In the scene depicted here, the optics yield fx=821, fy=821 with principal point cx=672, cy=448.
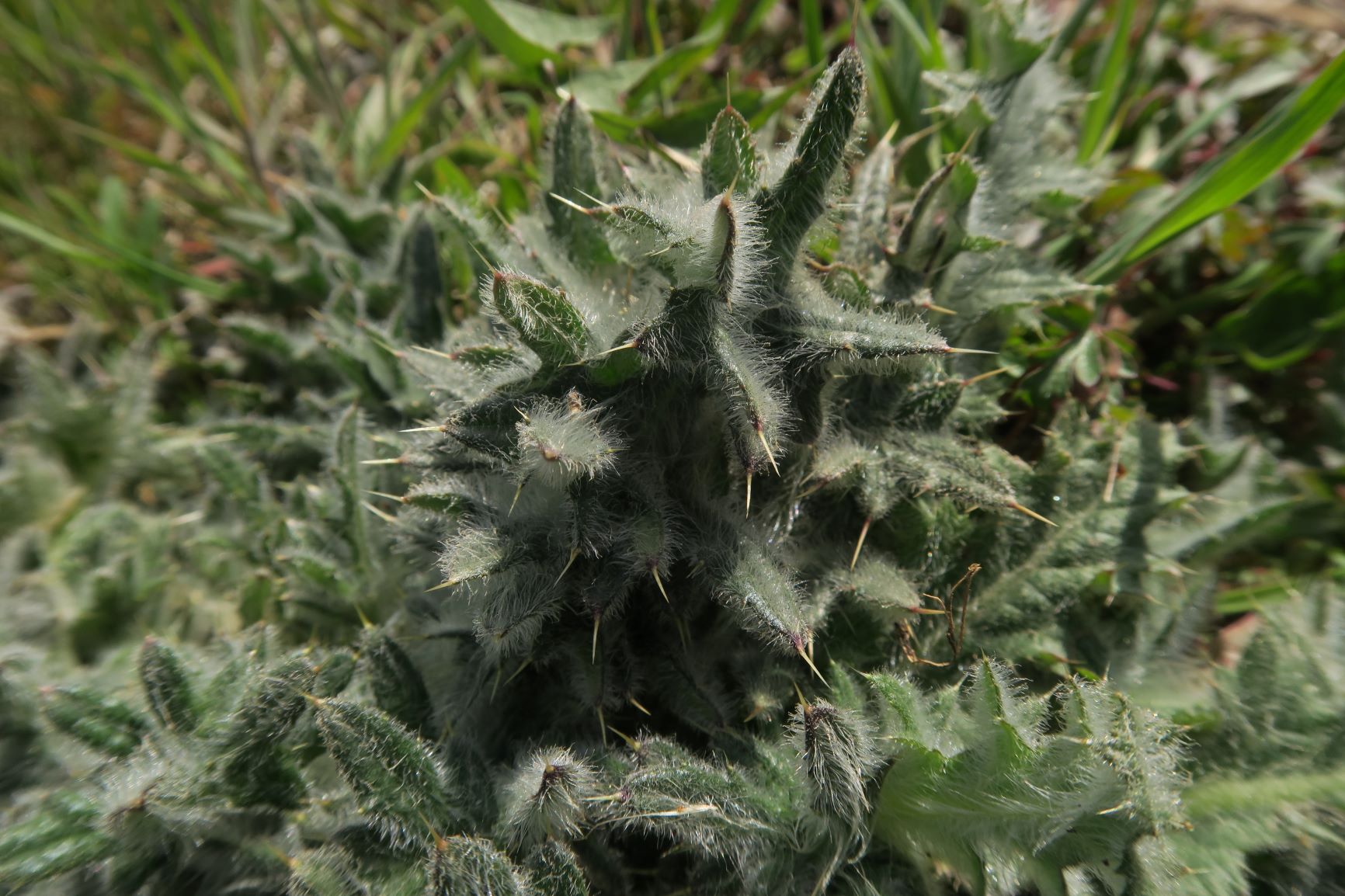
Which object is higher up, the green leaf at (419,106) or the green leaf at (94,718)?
the green leaf at (419,106)

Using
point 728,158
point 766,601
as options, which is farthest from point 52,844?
point 728,158

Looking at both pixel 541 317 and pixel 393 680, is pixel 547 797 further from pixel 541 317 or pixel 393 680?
pixel 541 317

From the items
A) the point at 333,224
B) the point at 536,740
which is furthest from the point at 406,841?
the point at 333,224

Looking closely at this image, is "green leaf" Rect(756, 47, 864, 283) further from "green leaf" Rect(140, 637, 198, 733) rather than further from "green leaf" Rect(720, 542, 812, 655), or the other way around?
"green leaf" Rect(140, 637, 198, 733)

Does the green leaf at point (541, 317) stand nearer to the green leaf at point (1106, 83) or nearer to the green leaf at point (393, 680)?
the green leaf at point (393, 680)

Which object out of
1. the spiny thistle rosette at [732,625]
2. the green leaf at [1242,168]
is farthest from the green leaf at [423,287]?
the green leaf at [1242,168]

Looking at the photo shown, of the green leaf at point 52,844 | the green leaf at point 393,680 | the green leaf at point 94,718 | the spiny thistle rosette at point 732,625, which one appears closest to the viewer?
the spiny thistle rosette at point 732,625
